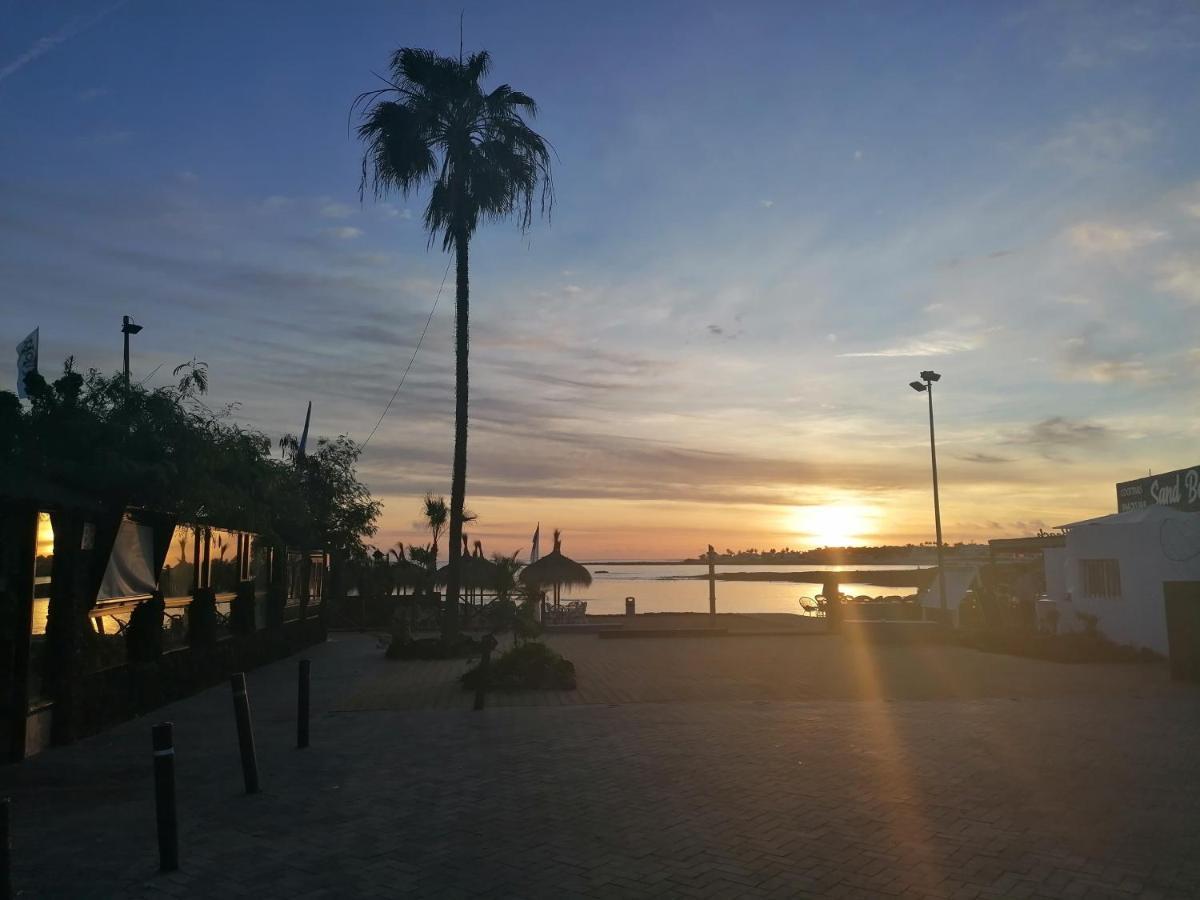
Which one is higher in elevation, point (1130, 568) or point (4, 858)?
point (1130, 568)

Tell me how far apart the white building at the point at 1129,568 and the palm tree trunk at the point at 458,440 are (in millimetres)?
14423

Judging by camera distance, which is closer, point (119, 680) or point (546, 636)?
point (119, 680)

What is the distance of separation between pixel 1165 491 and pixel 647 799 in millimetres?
22111

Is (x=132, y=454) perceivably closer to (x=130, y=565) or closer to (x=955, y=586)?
(x=130, y=565)

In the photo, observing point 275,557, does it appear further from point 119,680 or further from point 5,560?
point 5,560

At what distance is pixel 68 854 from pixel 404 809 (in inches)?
93.5

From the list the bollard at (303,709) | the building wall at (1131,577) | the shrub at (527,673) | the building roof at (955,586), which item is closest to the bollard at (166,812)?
the bollard at (303,709)

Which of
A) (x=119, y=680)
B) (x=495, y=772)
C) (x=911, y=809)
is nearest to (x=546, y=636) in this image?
(x=119, y=680)

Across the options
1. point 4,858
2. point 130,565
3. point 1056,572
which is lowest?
point 4,858

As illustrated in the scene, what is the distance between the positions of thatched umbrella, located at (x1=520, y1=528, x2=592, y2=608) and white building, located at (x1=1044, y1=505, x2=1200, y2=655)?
15.4 m

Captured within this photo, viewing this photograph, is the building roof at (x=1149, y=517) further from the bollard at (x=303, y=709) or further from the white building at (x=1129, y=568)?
the bollard at (x=303, y=709)

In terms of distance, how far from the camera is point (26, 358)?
13.3 metres

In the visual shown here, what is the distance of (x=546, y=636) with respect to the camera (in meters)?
25.9

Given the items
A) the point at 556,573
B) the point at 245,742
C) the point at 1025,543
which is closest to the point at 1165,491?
the point at 1025,543
